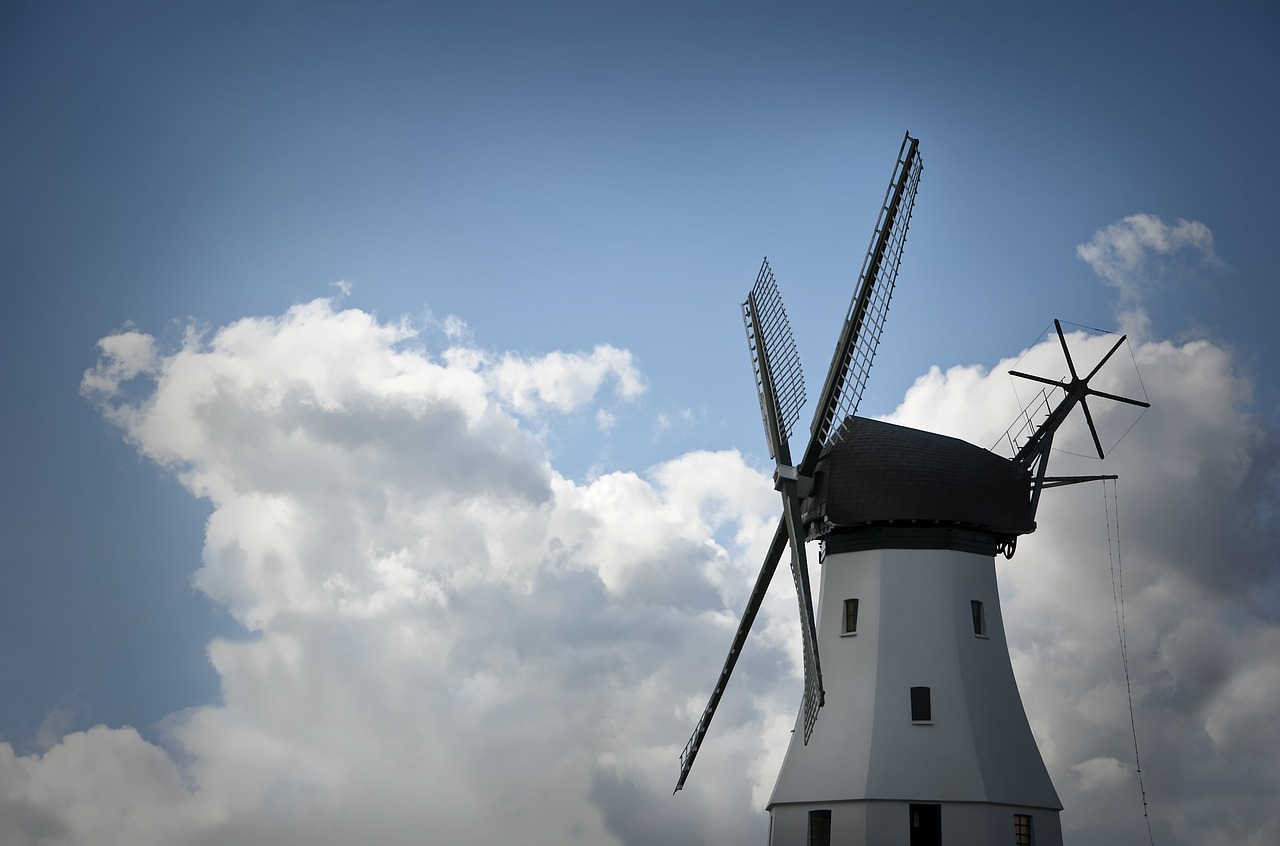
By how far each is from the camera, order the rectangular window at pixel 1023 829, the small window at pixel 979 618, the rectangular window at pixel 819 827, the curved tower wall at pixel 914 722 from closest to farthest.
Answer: the curved tower wall at pixel 914 722, the rectangular window at pixel 1023 829, the rectangular window at pixel 819 827, the small window at pixel 979 618

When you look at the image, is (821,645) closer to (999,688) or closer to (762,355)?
(999,688)

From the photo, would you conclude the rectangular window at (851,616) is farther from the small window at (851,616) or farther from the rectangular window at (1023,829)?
the rectangular window at (1023,829)

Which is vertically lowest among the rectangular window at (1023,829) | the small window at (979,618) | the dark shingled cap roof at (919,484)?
the rectangular window at (1023,829)

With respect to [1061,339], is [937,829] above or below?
below

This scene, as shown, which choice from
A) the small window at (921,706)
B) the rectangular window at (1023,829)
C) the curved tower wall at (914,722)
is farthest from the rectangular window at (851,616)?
the rectangular window at (1023,829)

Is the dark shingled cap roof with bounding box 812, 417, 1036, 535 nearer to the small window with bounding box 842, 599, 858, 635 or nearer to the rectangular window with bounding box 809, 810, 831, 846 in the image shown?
the small window with bounding box 842, 599, 858, 635

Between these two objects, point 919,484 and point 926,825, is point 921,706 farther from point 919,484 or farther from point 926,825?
point 919,484

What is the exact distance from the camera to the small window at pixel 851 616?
3042 centimetres

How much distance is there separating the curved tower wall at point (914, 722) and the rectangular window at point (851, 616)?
0.51 feet

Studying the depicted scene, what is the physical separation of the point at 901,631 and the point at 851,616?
1449 millimetres

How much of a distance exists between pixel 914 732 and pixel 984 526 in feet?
18.5

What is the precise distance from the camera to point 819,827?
94.5 ft

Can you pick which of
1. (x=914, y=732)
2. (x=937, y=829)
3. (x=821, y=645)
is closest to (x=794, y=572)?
(x=821, y=645)

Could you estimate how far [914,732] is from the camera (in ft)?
94.2
